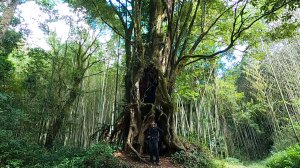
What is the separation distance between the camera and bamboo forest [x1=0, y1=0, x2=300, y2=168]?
21.2 feet

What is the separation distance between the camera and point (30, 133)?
1153cm

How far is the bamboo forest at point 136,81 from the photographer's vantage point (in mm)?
6477

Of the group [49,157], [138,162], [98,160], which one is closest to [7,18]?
[49,157]

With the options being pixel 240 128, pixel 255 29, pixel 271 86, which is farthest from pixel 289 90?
pixel 255 29

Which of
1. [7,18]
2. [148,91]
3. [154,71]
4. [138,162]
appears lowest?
[138,162]

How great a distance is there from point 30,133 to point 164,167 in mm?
7711

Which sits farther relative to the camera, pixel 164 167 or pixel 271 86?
pixel 271 86

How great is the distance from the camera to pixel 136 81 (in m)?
7.00

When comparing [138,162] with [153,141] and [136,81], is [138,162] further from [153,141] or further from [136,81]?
[136,81]

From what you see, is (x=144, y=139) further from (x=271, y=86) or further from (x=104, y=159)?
(x=271, y=86)

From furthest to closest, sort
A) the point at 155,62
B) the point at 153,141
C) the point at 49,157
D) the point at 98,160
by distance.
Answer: the point at 155,62 → the point at 49,157 → the point at 153,141 → the point at 98,160

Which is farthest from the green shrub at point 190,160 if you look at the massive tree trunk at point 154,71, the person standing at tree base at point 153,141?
the person standing at tree base at point 153,141

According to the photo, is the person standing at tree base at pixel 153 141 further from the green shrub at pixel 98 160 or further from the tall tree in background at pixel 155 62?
the green shrub at pixel 98 160

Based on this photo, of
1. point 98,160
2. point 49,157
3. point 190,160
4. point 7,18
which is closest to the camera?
point 98,160
